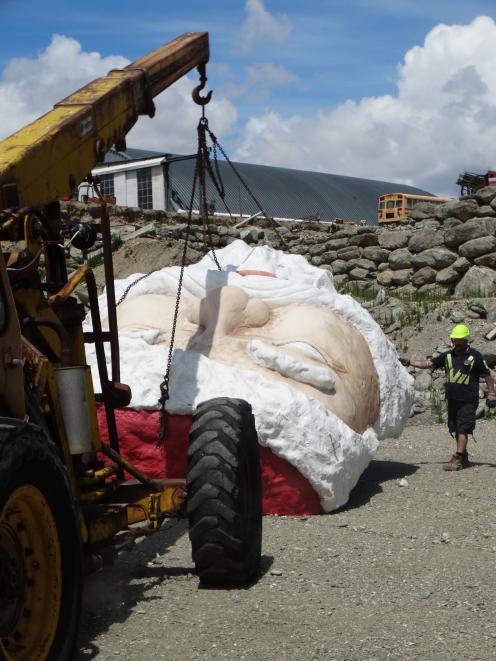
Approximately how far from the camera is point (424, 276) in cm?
1625

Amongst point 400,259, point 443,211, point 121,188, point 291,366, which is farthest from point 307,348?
point 121,188

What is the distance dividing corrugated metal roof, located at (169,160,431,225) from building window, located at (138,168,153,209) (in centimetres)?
82

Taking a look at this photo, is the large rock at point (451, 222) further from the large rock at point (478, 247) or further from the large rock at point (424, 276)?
the large rock at point (424, 276)

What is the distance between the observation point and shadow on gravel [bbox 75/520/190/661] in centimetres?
431

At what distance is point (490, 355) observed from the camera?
1314 cm

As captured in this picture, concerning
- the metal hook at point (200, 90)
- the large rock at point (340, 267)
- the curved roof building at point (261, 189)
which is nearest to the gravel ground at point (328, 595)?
the metal hook at point (200, 90)

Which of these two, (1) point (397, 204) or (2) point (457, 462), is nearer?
(2) point (457, 462)

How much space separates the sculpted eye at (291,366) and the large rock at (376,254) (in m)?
10.6

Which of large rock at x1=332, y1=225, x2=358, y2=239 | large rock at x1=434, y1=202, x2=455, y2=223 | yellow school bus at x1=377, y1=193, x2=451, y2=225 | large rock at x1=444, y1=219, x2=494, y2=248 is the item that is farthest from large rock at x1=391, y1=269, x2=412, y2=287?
yellow school bus at x1=377, y1=193, x2=451, y2=225

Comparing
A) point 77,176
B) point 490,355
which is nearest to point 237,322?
point 77,176

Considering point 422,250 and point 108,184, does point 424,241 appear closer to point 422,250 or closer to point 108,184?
point 422,250

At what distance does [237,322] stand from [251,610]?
9.75 ft

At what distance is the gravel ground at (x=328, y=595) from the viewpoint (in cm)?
411

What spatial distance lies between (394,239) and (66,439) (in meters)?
13.6
